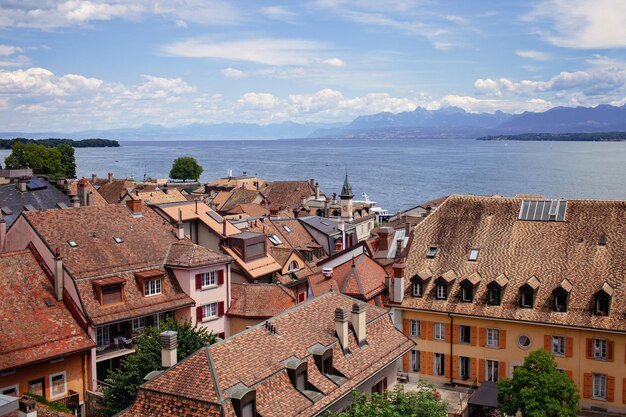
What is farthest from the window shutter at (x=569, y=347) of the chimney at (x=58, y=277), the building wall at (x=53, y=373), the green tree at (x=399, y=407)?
the chimney at (x=58, y=277)

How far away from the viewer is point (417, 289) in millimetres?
48094

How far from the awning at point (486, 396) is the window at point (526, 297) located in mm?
5735

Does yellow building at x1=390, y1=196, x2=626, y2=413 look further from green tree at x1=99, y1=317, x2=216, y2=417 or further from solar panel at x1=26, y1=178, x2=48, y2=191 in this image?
solar panel at x1=26, y1=178, x2=48, y2=191

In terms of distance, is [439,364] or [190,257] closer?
[439,364]

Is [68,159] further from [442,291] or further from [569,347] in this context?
[569,347]

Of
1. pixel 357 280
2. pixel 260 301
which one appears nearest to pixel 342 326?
pixel 357 280

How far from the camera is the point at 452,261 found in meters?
48.8

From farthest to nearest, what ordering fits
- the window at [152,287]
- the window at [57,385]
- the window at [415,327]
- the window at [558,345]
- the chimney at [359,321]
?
the window at [415,327]
the window at [152,287]
the window at [558,345]
the window at [57,385]
the chimney at [359,321]

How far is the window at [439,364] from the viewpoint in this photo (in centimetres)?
4691

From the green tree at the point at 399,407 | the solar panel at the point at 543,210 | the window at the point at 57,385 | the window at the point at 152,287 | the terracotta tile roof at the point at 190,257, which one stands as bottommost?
the window at the point at 57,385

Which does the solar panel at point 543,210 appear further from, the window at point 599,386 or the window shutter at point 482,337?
the window at point 599,386

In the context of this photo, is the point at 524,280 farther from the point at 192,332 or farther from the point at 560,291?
the point at 192,332

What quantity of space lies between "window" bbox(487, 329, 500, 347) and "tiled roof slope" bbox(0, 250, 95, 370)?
25.2 meters

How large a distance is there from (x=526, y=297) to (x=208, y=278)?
21690 millimetres
